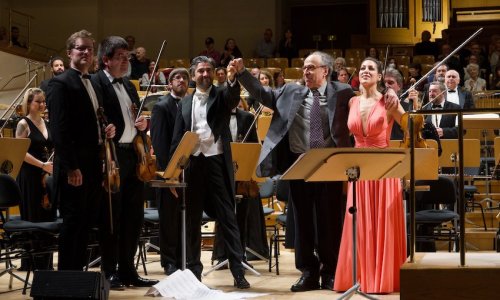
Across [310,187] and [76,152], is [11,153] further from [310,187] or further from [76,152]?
[310,187]

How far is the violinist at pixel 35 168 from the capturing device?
5984mm

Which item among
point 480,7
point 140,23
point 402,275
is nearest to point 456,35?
point 480,7

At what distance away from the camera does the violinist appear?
5984 mm

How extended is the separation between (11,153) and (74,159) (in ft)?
3.11

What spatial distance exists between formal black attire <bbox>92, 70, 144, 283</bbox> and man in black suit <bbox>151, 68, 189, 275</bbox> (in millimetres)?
408


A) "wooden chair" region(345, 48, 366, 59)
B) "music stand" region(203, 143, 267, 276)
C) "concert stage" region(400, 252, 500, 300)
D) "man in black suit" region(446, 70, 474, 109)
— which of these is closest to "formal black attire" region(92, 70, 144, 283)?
"music stand" region(203, 143, 267, 276)

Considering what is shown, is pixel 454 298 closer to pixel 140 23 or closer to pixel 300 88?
pixel 300 88

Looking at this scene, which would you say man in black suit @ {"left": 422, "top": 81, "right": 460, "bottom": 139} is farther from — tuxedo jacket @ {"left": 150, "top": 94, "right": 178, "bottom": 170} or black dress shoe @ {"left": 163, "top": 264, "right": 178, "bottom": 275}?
black dress shoe @ {"left": 163, "top": 264, "right": 178, "bottom": 275}

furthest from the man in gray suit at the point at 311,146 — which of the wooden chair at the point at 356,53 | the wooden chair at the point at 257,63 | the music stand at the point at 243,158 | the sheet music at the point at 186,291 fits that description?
the wooden chair at the point at 356,53

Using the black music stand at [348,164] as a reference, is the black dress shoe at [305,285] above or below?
below

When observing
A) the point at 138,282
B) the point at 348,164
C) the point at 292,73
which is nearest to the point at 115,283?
the point at 138,282

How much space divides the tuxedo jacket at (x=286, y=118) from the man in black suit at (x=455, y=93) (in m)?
2.96

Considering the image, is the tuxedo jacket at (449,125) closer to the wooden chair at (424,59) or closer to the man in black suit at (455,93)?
the man in black suit at (455,93)

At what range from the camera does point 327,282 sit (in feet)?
17.7
